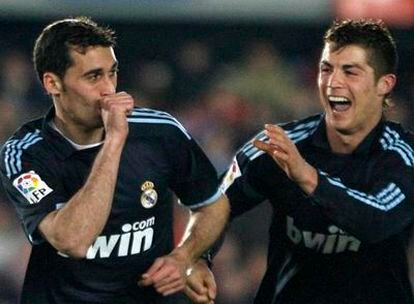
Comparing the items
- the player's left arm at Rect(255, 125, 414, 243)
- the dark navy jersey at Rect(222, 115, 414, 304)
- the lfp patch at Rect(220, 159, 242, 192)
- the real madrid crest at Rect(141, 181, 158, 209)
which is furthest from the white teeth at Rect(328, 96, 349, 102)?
the real madrid crest at Rect(141, 181, 158, 209)

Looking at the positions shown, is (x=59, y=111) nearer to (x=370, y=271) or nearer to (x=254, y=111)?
(x=370, y=271)

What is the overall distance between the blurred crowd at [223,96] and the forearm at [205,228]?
4.35 metres

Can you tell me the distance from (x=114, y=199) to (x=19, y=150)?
418mm

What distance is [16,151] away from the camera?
213 inches

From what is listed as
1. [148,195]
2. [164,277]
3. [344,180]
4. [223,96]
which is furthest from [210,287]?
[223,96]

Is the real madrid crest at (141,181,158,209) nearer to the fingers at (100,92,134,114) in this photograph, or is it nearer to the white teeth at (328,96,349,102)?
the fingers at (100,92,134,114)

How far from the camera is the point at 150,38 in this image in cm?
1138

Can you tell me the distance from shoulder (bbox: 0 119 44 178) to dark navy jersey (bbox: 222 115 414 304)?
2.80 feet

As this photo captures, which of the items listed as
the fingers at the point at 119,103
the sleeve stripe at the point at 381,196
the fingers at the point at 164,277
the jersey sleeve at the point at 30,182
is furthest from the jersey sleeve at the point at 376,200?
the jersey sleeve at the point at 30,182

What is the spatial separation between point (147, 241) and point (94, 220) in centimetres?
43

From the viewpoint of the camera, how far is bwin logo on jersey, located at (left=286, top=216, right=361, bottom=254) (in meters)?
5.47

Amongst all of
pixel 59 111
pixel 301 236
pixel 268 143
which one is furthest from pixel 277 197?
pixel 59 111

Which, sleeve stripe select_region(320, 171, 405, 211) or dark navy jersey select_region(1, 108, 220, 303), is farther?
dark navy jersey select_region(1, 108, 220, 303)

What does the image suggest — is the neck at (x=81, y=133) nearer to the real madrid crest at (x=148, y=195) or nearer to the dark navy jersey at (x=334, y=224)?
the real madrid crest at (x=148, y=195)
